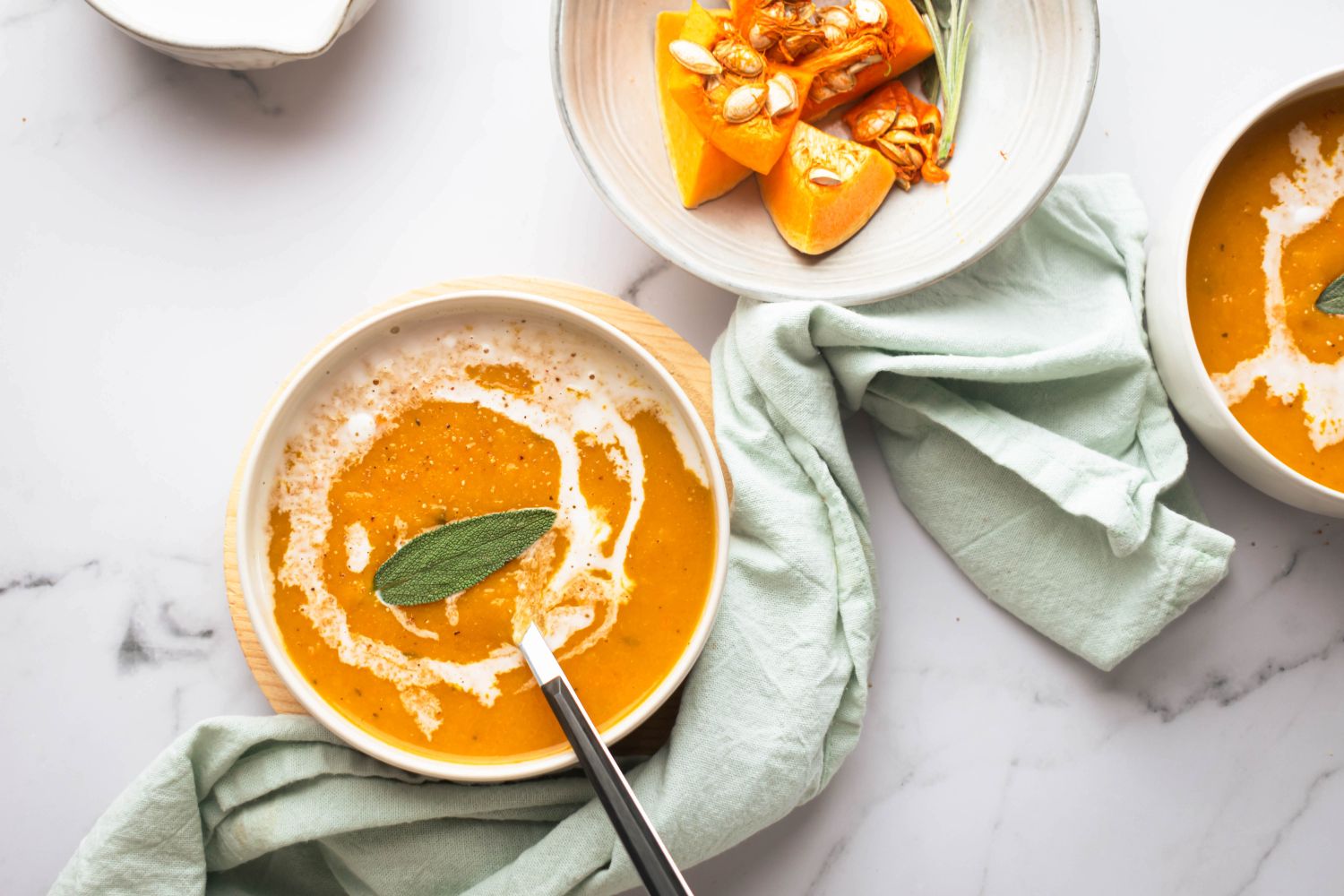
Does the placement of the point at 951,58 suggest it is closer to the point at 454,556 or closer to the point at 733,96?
the point at 733,96

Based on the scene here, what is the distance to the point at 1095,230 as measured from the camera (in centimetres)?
174

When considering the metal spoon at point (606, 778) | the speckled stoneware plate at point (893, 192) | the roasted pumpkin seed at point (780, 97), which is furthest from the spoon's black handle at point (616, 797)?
the roasted pumpkin seed at point (780, 97)

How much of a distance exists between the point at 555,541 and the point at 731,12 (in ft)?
3.08

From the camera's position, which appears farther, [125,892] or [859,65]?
[859,65]

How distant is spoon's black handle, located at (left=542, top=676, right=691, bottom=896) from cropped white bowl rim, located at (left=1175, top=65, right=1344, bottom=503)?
1072 millimetres

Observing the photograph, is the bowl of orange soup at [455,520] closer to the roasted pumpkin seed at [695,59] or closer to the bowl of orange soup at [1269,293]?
the roasted pumpkin seed at [695,59]

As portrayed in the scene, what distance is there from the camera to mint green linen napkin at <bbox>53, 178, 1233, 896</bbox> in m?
1.60

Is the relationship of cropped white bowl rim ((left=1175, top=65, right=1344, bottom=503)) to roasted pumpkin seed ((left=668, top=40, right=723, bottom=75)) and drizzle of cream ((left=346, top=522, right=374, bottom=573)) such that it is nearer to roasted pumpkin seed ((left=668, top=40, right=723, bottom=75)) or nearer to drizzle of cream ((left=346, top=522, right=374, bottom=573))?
roasted pumpkin seed ((left=668, top=40, right=723, bottom=75))

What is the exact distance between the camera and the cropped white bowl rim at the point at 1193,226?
1.55m

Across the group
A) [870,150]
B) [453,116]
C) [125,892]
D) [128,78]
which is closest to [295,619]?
[125,892]

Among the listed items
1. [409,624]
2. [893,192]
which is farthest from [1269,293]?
[409,624]

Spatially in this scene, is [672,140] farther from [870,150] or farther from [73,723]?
[73,723]

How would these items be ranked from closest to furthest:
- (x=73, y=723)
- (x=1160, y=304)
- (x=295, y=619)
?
(x=295, y=619) < (x=1160, y=304) < (x=73, y=723)

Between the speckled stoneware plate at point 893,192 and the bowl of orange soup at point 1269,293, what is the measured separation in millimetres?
269
